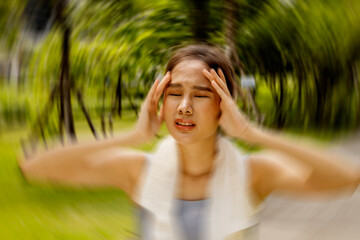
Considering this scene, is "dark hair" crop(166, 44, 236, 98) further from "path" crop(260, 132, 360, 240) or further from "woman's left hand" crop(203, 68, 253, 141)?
"path" crop(260, 132, 360, 240)

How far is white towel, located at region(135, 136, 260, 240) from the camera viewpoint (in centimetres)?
54

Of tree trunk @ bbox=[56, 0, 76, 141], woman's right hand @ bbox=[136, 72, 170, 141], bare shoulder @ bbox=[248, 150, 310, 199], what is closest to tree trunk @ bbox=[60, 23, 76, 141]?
tree trunk @ bbox=[56, 0, 76, 141]


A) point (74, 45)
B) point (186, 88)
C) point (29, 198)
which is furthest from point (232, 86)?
point (29, 198)

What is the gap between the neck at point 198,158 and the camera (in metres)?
0.56

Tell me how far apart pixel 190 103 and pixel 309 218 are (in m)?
→ 0.32

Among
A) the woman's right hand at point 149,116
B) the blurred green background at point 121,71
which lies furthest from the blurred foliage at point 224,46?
the woman's right hand at point 149,116

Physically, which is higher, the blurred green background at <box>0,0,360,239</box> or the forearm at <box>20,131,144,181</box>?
the blurred green background at <box>0,0,360,239</box>

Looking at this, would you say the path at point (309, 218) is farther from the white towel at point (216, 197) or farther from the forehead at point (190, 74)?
the forehead at point (190, 74)

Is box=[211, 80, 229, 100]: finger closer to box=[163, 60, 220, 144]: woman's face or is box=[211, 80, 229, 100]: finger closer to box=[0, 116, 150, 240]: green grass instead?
box=[163, 60, 220, 144]: woman's face

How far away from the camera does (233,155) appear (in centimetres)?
56

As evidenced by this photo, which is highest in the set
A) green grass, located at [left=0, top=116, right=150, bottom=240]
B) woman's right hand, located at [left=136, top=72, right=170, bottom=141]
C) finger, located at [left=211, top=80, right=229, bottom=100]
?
finger, located at [left=211, top=80, right=229, bottom=100]

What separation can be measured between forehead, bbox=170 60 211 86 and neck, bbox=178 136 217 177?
8cm

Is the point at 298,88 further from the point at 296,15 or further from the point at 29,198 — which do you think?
the point at 29,198

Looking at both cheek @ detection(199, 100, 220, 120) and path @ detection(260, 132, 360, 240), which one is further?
path @ detection(260, 132, 360, 240)
